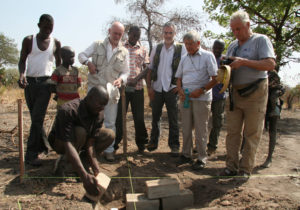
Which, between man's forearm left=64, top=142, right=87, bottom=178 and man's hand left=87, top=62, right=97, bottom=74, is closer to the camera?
man's forearm left=64, top=142, right=87, bottom=178

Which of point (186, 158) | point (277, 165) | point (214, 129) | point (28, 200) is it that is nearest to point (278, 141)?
point (277, 165)

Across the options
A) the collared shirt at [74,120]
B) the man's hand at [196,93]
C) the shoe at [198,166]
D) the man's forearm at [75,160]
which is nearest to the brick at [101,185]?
the man's forearm at [75,160]

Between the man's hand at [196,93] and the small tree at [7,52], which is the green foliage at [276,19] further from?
the small tree at [7,52]

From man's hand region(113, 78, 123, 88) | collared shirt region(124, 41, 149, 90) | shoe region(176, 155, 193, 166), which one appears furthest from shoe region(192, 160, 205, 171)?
man's hand region(113, 78, 123, 88)

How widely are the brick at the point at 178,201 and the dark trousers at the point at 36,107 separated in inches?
77.6

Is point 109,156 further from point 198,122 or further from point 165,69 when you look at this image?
point 165,69

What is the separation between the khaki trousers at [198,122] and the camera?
395 centimetres

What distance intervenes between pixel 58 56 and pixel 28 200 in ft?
7.22

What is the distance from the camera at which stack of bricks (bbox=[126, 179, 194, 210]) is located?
3328mm

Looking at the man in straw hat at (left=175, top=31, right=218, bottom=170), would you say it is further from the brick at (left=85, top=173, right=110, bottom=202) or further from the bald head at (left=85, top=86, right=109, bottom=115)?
the brick at (left=85, top=173, right=110, bottom=202)

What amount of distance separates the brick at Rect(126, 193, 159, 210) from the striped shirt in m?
1.75

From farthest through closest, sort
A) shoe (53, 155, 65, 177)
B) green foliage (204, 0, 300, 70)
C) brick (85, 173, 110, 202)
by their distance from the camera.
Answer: green foliage (204, 0, 300, 70)
shoe (53, 155, 65, 177)
brick (85, 173, 110, 202)

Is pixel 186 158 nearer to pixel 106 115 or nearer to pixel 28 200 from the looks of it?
pixel 106 115

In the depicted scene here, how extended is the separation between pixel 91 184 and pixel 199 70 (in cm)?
218
